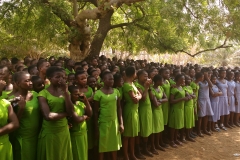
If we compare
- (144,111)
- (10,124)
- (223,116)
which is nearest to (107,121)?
(144,111)

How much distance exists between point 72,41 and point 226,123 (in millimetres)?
5408

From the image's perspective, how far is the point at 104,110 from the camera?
3715 millimetres

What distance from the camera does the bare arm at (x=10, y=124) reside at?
2.46 metres

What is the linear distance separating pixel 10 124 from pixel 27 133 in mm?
421

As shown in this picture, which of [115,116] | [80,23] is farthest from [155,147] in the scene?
[80,23]

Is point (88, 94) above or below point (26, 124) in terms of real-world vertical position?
above

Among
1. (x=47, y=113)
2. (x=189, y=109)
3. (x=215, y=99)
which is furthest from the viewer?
(x=215, y=99)

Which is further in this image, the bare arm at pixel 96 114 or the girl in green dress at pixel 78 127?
the bare arm at pixel 96 114

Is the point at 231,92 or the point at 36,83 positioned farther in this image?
the point at 231,92

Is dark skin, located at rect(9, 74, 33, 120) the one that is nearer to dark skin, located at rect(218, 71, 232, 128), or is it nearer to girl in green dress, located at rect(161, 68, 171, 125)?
girl in green dress, located at rect(161, 68, 171, 125)

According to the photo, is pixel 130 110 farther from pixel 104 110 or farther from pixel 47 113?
pixel 47 113

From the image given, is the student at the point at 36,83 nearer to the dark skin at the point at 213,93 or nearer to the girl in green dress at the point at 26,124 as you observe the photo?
the girl in green dress at the point at 26,124

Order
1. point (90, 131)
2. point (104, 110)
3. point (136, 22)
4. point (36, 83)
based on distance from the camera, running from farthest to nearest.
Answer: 1. point (136, 22)
2. point (90, 131)
3. point (104, 110)
4. point (36, 83)

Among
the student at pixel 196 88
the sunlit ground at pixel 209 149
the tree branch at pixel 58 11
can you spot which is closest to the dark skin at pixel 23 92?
the sunlit ground at pixel 209 149
